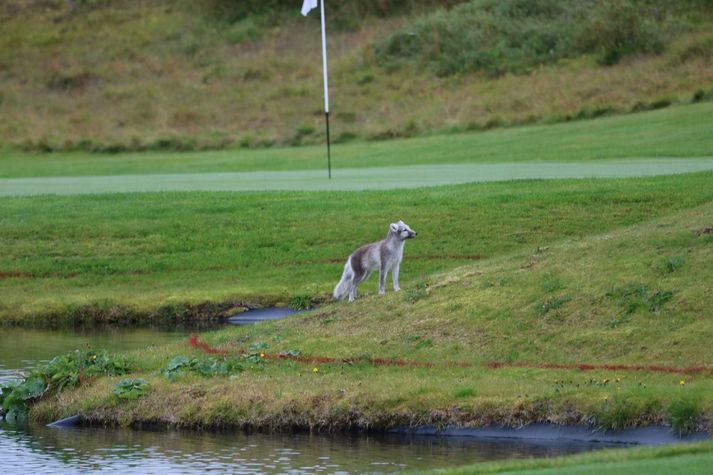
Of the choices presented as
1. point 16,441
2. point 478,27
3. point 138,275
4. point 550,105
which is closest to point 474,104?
point 550,105

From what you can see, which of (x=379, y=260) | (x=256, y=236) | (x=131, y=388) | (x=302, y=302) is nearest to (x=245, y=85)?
(x=256, y=236)

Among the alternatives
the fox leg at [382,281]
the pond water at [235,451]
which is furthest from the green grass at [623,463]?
the fox leg at [382,281]

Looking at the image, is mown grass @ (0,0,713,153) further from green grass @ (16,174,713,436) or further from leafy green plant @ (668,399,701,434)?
leafy green plant @ (668,399,701,434)

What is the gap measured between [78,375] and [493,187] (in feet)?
52.6

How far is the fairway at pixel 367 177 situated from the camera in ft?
112

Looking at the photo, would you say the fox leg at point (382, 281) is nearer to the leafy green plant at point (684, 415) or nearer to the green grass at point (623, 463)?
the leafy green plant at point (684, 415)

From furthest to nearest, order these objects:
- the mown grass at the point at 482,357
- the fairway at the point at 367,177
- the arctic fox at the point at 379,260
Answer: the fairway at the point at 367,177, the arctic fox at the point at 379,260, the mown grass at the point at 482,357

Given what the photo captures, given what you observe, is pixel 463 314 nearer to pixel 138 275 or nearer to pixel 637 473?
pixel 637 473

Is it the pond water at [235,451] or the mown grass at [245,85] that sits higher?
the mown grass at [245,85]

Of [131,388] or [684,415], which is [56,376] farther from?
[684,415]

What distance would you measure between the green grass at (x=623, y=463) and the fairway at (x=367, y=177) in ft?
71.9

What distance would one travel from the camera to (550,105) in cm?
5228

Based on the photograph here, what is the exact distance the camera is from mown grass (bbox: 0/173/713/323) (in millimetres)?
25281

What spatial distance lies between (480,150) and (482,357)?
93.7ft
